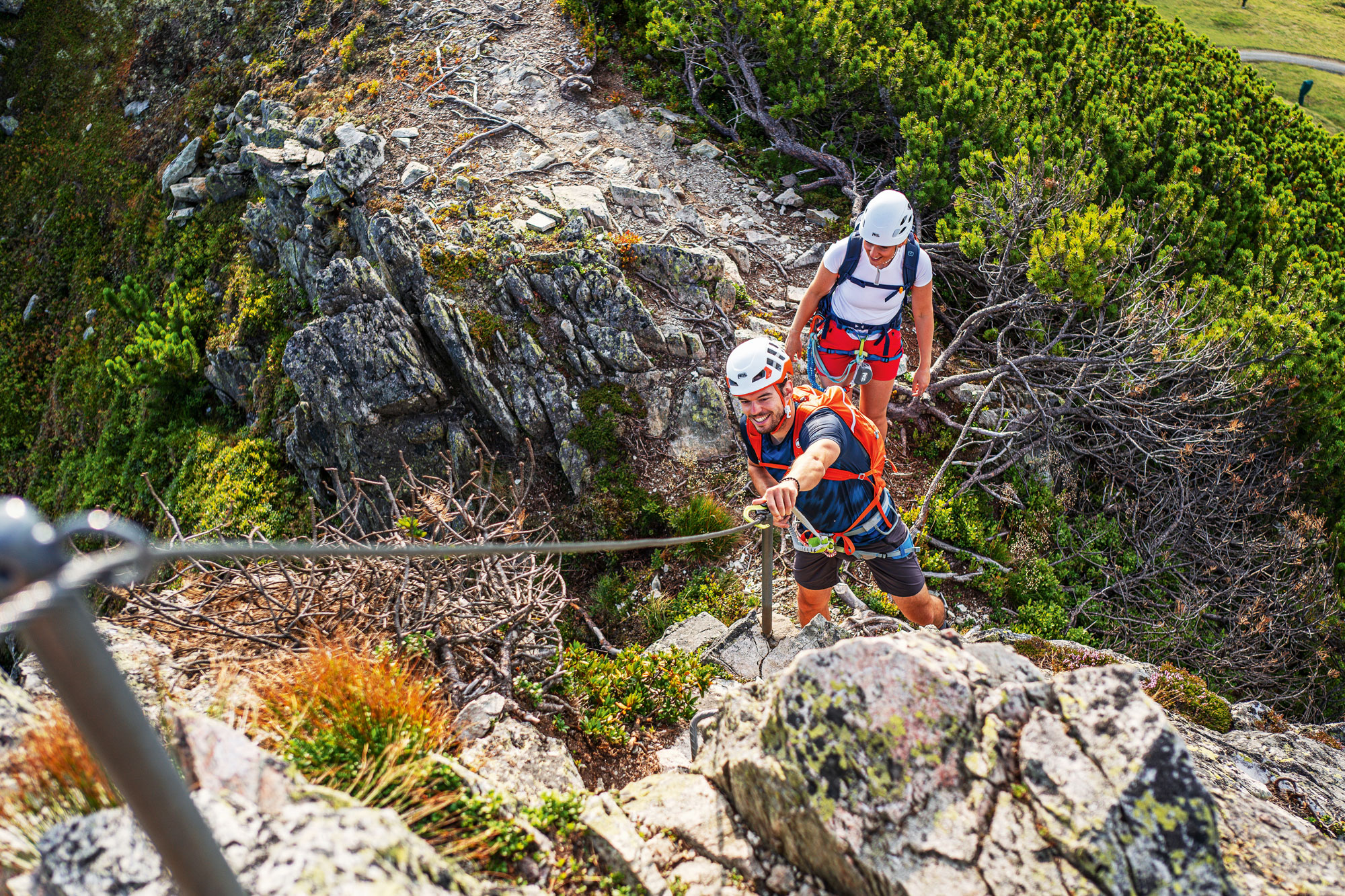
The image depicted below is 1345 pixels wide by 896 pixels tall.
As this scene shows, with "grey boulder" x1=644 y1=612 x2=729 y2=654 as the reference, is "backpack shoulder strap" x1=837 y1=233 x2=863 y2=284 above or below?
above

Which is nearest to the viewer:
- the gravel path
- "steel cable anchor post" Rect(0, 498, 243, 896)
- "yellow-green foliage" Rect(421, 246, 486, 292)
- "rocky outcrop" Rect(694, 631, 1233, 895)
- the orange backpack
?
"steel cable anchor post" Rect(0, 498, 243, 896)

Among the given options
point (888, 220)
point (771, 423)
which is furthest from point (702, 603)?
point (888, 220)

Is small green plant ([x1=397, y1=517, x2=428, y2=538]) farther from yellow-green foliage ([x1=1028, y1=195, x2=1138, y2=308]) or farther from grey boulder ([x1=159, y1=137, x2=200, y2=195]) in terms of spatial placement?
grey boulder ([x1=159, y1=137, x2=200, y2=195])

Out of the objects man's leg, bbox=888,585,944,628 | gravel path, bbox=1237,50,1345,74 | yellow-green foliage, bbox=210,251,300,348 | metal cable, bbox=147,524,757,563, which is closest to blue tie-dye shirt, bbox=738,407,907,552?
man's leg, bbox=888,585,944,628

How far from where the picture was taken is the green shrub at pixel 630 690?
4727mm

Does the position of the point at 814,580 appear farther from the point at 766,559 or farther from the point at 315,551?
the point at 315,551

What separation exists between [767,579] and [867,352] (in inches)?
100

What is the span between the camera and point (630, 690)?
5035 mm

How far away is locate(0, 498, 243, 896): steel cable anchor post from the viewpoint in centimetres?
117

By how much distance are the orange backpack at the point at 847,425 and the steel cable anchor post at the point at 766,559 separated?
0.35 meters

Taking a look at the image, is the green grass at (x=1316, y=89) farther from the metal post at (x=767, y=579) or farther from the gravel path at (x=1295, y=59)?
the metal post at (x=767, y=579)

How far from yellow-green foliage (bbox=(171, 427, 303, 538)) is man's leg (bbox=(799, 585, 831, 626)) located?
24.3 feet

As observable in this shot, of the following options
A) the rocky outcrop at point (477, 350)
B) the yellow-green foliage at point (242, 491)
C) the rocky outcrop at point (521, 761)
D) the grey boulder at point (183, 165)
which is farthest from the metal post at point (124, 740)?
the grey boulder at point (183, 165)

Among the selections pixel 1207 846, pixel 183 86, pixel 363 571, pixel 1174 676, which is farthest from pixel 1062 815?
pixel 183 86
